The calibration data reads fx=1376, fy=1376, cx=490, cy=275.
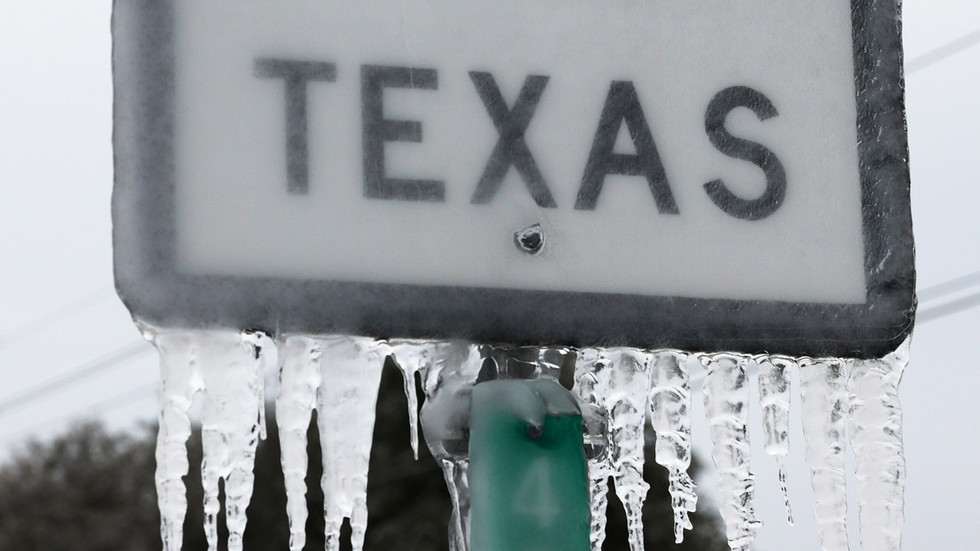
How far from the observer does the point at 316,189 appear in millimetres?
812

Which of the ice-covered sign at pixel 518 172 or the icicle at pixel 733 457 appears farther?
the icicle at pixel 733 457

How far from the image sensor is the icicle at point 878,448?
3.19 ft

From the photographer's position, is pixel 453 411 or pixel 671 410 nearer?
pixel 453 411

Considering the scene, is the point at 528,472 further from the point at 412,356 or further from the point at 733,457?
the point at 733,457

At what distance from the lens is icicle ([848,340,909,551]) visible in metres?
0.97

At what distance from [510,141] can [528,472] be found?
0.20 meters

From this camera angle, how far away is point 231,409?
880 millimetres

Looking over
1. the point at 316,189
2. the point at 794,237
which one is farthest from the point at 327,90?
the point at 794,237

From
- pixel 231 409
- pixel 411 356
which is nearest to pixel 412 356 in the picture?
pixel 411 356

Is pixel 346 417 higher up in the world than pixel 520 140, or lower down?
lower down

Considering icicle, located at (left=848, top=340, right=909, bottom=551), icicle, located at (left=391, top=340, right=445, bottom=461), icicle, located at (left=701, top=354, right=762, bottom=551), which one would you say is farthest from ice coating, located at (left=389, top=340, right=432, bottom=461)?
icicle, located at (left=848, top=340, right=909, bottom=551)

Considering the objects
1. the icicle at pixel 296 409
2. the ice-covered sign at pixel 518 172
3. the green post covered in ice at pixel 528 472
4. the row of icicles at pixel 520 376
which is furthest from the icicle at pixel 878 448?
the icicle at pixel 296 409

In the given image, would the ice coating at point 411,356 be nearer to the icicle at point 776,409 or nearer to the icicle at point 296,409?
the icicle at point 296,409

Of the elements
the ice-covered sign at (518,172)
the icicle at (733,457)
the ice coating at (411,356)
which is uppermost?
the ice-covered sign at (518,172)
